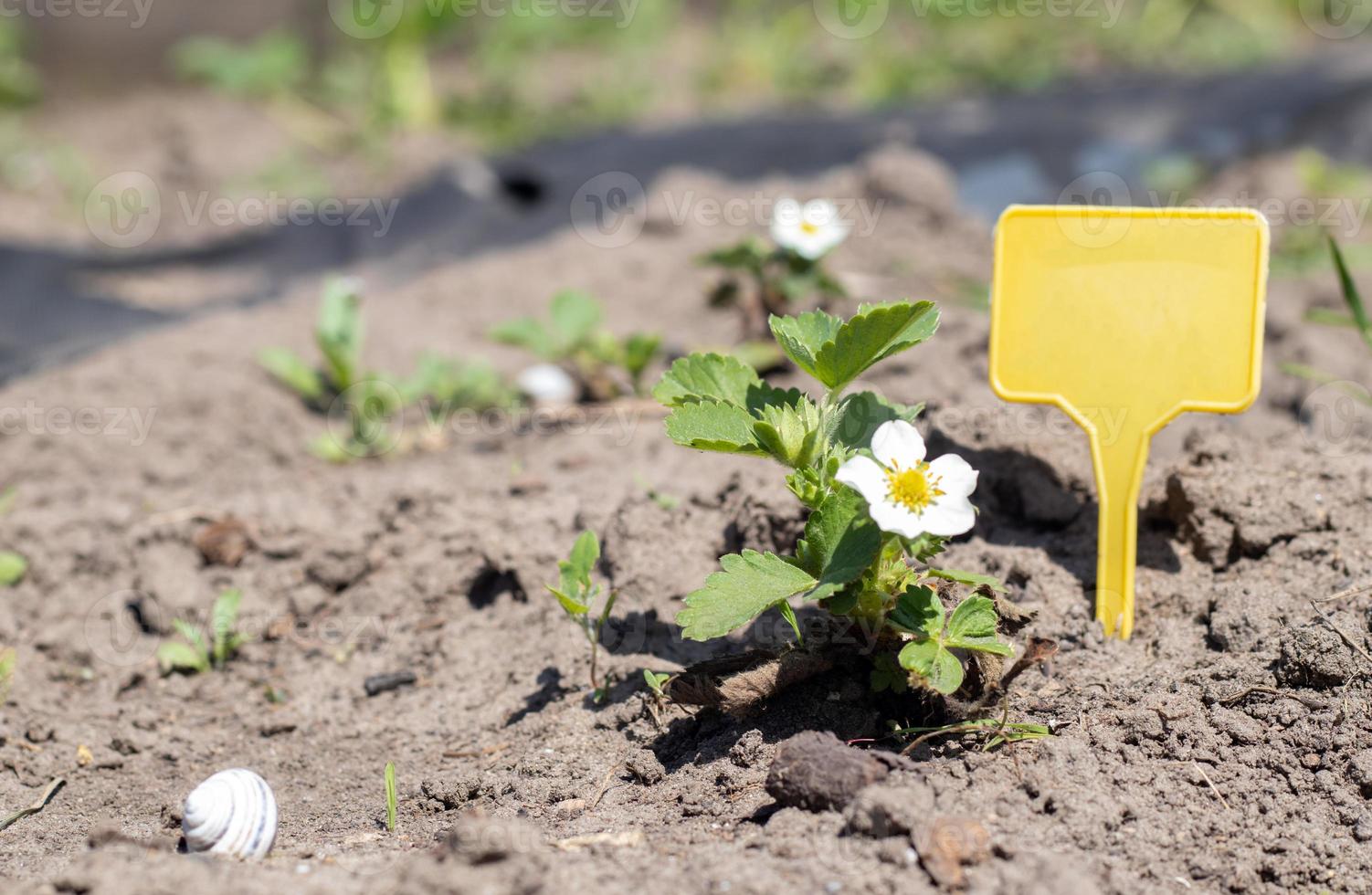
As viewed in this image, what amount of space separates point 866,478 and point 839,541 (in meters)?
0.11

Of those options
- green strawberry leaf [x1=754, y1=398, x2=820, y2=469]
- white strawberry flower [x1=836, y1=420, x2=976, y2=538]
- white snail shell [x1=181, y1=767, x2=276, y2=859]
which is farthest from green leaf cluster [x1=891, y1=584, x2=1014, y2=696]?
white snail shell [x1=181, y1=767, x2=276, y2=859]

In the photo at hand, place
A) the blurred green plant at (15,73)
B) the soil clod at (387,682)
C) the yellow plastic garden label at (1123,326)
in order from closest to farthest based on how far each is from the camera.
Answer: the yellow plastic garden label at (1123,326), the soil clod at (387,682), the blurred green plant at (15,73)

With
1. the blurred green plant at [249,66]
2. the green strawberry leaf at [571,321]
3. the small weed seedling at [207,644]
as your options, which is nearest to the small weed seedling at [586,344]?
the green strawberry leaf at [571,321]

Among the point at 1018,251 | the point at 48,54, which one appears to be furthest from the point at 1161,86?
the point at 48,54

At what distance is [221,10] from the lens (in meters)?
7.75

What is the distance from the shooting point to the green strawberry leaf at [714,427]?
1505 mm

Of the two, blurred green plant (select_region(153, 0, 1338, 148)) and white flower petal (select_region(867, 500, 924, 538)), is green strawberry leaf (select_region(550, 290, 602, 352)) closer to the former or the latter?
white flower petal (select_region(867, 500, 924, 538))

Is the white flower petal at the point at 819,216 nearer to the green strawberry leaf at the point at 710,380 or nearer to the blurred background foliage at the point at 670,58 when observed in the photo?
the green strawberry leaf at the point at 710,380

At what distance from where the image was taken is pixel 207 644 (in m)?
2.18

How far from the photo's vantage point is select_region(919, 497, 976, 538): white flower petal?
1.36 meters

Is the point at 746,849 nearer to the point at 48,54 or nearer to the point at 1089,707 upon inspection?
the point at 1089,707

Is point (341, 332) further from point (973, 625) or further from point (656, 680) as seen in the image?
point (973, 625)

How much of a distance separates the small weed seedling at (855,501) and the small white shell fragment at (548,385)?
1.44m

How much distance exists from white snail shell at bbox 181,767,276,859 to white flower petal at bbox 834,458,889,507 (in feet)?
2.95
